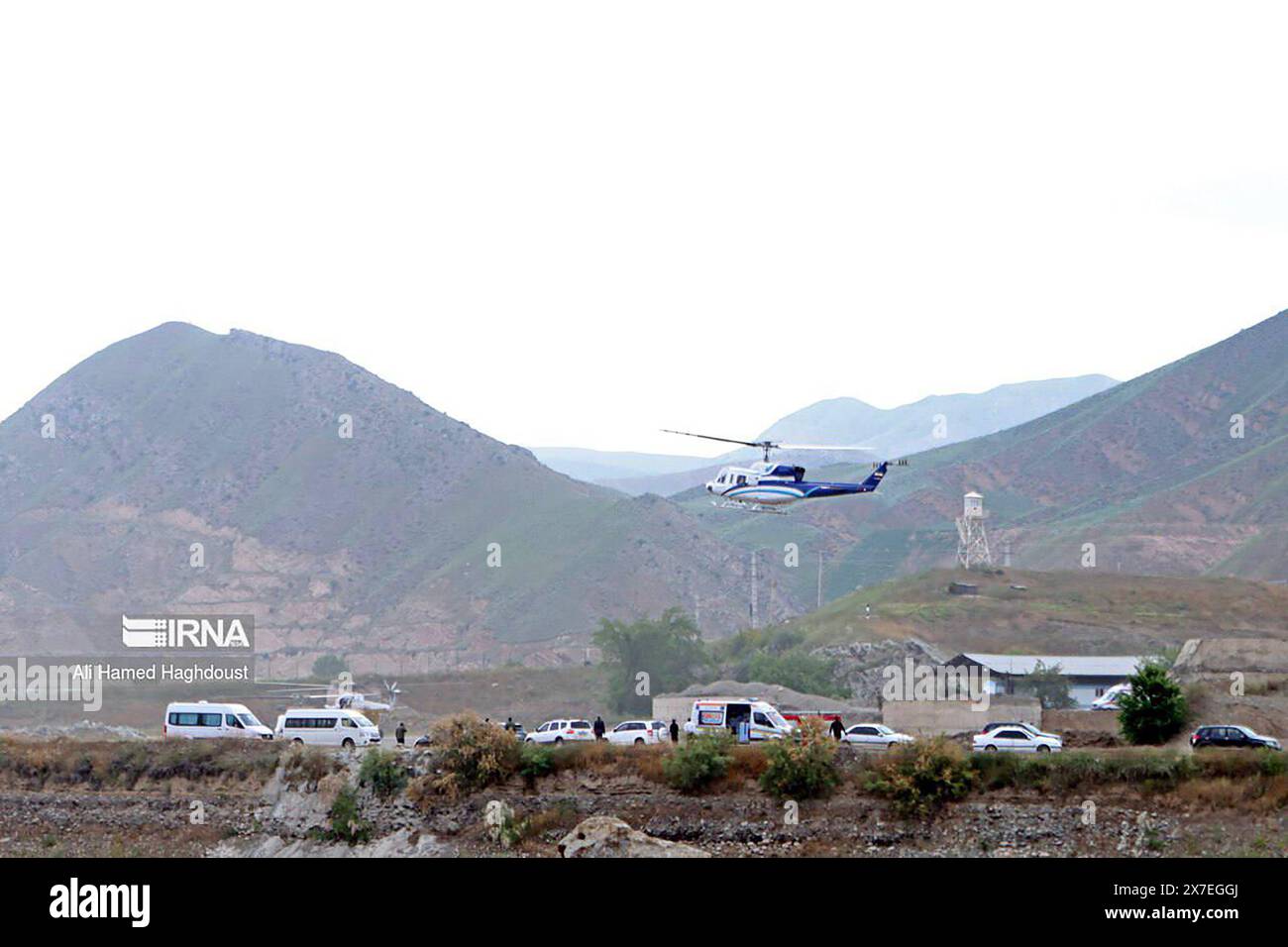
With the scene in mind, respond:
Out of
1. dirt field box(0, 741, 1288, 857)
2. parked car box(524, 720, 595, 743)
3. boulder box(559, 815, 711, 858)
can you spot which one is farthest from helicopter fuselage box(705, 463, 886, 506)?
boulder box(559, 815, 711, 858)

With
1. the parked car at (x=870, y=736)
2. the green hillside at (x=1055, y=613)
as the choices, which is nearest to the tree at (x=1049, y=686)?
the green hillside at (x=1055, y=613)

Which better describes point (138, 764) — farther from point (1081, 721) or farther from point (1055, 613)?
point (1055, 613)

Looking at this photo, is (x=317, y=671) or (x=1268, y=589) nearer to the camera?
(x=1268, y=589)

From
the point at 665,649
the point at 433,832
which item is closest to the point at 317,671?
the point at 665,649

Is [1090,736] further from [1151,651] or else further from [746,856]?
[1151,651]

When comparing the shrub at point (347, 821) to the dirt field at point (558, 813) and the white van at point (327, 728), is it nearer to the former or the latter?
the dirt field at point (558, 813)

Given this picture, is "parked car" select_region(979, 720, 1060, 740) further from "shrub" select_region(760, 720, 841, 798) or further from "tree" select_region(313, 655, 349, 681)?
"tree" select_region(313, 655, 349, 681)
